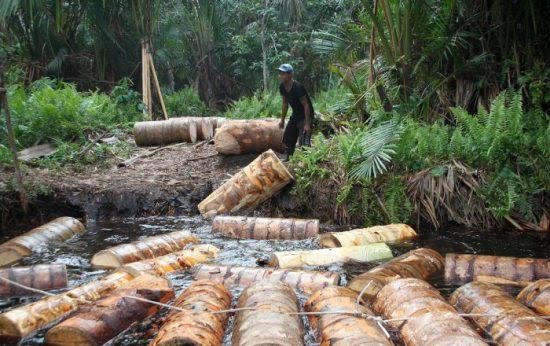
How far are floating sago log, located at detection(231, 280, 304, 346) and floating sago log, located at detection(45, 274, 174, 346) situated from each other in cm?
77

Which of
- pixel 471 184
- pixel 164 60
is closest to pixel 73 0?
pixel 164 60

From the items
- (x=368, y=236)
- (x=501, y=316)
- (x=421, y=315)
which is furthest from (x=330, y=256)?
(x=501, y=316)

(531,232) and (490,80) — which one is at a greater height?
(490,80)

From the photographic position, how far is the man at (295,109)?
9.11 metres

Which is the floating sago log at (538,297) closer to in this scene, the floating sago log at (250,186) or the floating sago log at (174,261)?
the floating sago log at (174,261)

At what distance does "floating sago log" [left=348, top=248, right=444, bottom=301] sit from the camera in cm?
438

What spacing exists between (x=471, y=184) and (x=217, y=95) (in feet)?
54.4

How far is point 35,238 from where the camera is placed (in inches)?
253

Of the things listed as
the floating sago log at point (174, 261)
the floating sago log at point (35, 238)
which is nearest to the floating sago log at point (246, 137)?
the floating sago log at point (35, 238)

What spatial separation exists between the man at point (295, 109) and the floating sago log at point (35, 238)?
400 centimetres

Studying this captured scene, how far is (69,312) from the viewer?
4.15m

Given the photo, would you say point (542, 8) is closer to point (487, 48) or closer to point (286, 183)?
point (487, 48)

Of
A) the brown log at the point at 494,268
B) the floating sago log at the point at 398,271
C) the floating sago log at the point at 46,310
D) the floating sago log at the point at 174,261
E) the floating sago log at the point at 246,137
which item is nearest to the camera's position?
the floating sago log at the point at 46,310

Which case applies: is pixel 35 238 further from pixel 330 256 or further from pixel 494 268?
pixel 494 268
